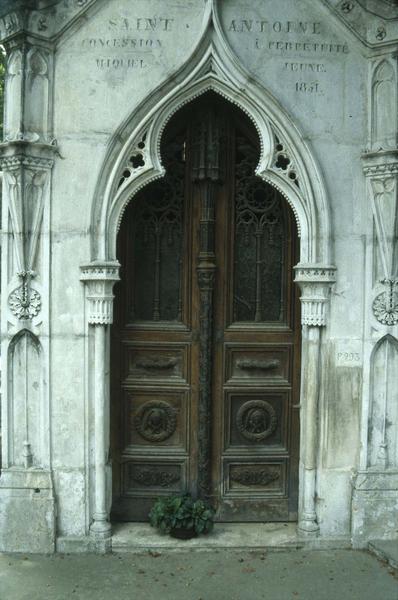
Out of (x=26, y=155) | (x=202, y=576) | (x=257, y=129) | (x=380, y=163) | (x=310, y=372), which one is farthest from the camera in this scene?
(x=310, y=372)

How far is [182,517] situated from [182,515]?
0.06 feet

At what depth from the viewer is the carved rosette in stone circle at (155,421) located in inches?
270

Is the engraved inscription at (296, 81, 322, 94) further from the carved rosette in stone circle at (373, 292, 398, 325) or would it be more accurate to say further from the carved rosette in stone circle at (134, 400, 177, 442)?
the carved rosette in stone circle at (134, 400, 177, 442)

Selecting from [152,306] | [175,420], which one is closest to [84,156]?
[152,306]

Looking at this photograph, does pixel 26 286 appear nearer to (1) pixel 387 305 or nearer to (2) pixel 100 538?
(2) pixel 100 538

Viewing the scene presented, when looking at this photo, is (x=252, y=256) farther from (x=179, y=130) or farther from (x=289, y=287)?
(x=179, y=130)

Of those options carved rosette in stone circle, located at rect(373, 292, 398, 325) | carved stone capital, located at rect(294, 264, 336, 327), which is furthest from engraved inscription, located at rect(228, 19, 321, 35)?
carved rosette in stone circle, located at rect(373, 292, 398, 325)

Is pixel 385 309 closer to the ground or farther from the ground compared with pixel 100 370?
farther from the ground

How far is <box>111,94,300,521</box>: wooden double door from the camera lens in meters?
6.81

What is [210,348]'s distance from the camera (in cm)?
678

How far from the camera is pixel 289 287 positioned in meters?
6.84

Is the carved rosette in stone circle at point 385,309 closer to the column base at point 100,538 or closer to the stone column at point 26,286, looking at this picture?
the stone column at point 26,286

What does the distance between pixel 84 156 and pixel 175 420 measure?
111 inches

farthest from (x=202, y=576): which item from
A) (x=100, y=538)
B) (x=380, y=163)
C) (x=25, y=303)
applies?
(x=380, y=163)
